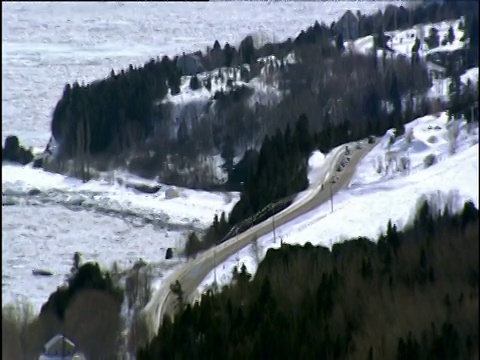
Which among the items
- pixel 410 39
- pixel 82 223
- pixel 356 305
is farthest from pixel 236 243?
pixel 410 39

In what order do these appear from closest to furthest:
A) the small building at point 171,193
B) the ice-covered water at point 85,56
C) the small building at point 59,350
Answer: the small building at point 59,350
the ice-covered water at point 85,56
the small building at point 171,193

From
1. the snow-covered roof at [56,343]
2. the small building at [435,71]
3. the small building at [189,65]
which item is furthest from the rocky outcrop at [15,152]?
the snow-covered roof at [56,343]

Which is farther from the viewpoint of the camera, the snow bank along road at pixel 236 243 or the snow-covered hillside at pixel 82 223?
the snow-covered hillside at pixel 82 223

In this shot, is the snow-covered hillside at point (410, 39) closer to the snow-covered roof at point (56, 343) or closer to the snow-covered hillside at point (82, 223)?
the snow-covered hillside at point (82, 223)

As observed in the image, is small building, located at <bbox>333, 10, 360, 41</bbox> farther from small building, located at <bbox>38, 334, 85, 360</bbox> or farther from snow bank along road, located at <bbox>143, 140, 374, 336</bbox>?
small building, located at <bbox>38, 334, 85, 360</bbox>

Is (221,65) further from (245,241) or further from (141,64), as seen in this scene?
(245,241)

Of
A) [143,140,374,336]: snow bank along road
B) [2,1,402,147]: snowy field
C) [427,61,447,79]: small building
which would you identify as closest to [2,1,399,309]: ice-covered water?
[2,1,402,147]: snowy field

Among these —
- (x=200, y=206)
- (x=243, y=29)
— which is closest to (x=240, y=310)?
(x=200, y=206)
